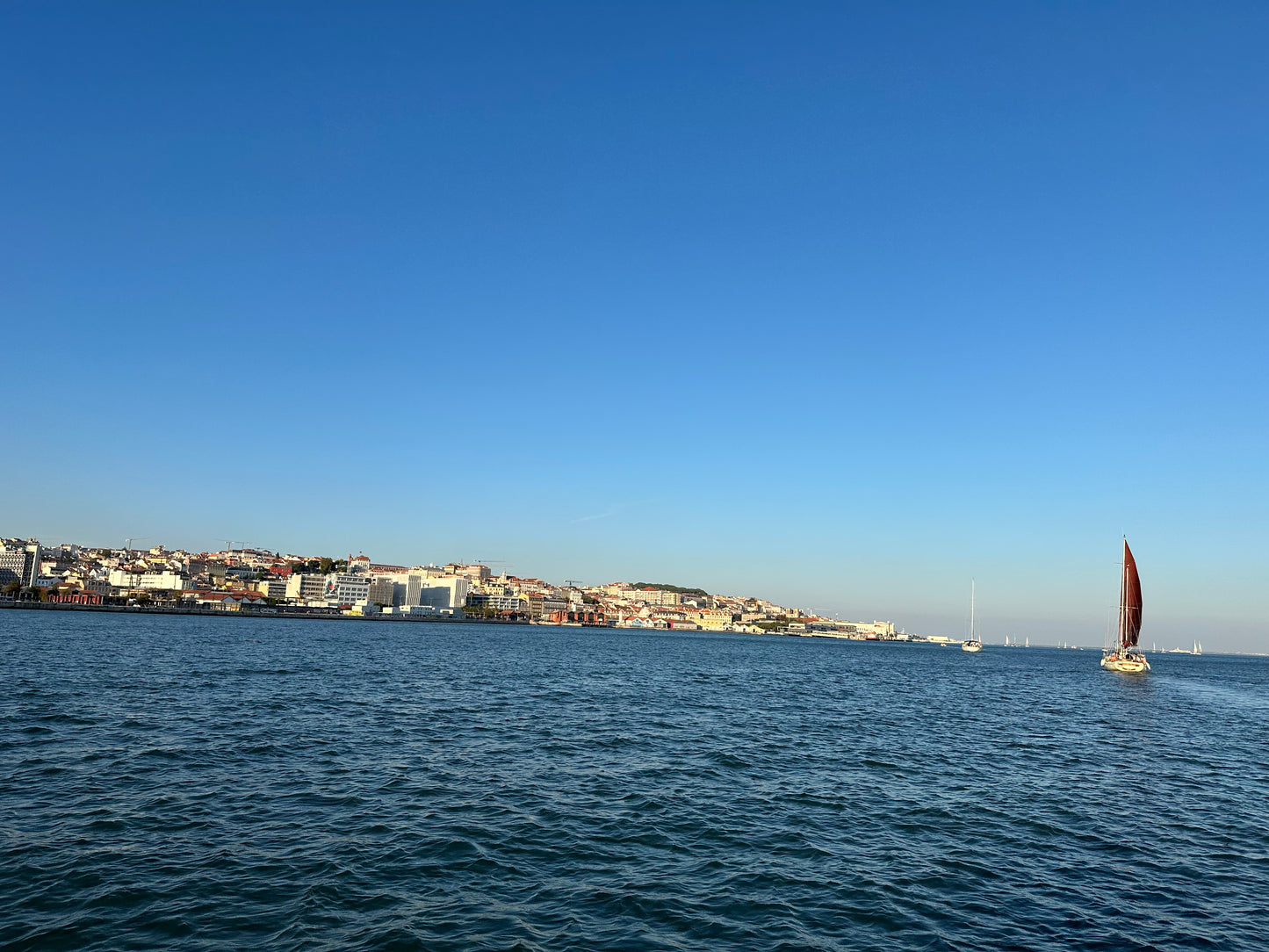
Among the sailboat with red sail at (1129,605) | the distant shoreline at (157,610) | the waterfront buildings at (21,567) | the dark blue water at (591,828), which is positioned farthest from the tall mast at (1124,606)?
the waterfront buildings at (21,567)

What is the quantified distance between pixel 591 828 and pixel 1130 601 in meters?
86.4

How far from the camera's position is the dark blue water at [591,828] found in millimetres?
11461

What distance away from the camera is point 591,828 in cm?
1625

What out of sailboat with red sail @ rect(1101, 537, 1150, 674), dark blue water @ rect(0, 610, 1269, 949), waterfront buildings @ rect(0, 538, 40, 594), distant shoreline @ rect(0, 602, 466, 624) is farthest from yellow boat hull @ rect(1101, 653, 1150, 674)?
waterfront buildings @ rect(0, 538, 40, 594)

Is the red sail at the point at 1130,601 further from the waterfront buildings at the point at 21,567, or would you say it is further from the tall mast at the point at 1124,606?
the waterfront buildings at the point at 21,567

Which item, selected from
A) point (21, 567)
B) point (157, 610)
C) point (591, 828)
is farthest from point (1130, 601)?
point (21, 567)

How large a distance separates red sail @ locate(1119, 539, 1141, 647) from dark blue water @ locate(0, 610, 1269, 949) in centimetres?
5202

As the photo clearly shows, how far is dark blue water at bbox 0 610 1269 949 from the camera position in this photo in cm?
1146

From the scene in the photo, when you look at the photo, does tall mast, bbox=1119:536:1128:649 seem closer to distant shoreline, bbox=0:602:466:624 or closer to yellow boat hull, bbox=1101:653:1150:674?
yellow boat hull, bbox=1101:653:1150:674

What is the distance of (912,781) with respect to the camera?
22719 millimetres

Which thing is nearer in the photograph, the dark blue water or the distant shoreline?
the dark blue water

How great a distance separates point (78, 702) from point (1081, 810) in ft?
111

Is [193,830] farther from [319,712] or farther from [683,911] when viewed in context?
[319,712]

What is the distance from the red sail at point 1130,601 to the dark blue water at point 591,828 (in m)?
52.0
